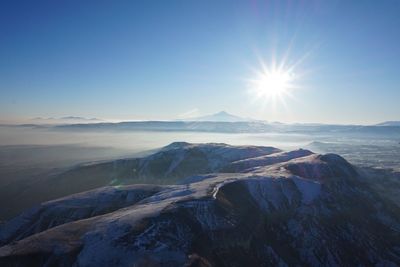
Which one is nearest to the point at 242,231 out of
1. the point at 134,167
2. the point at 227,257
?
the point at 227,257

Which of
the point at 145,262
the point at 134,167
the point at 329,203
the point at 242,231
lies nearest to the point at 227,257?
the point at 242,231

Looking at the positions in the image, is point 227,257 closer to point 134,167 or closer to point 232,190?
point 232,190

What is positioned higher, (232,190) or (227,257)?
(232,190)

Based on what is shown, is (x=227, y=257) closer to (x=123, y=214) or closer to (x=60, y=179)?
(x=123, y=214)

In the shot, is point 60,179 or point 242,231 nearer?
point 242,231

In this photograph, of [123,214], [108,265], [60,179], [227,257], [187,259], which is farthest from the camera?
[60,179]

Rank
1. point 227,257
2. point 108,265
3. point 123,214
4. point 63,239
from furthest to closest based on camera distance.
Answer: point 123,214
point 227,257
point 63,239
point 108,265
